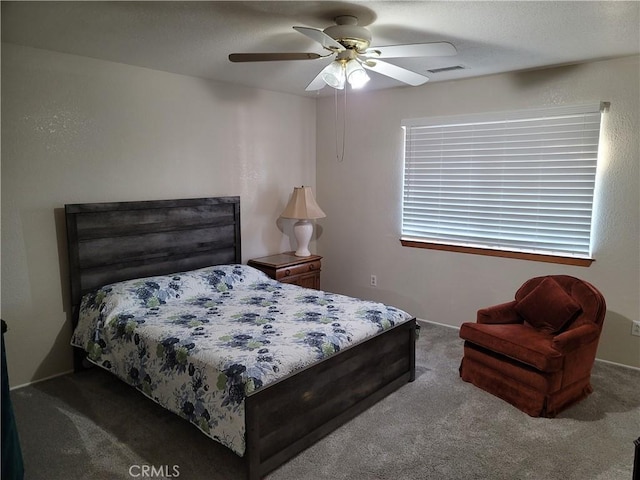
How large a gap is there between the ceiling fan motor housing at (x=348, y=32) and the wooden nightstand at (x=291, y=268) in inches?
90.1

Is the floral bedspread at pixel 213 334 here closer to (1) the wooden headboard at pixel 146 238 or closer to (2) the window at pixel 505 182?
(1) the wooden headboard at pixel 146 238

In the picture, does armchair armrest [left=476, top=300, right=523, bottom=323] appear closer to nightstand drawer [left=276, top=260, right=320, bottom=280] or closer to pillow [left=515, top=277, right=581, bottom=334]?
pillow [left=515, top=277, right=581, bottom=334]

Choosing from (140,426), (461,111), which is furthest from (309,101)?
(140,426)

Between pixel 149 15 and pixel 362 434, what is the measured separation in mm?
2582

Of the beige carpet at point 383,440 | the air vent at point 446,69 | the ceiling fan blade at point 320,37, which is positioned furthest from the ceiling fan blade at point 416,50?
the beige carpet at point 383,440

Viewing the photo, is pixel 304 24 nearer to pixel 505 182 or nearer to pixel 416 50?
pixel 416 50

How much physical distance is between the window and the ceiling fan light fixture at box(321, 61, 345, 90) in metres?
1.78

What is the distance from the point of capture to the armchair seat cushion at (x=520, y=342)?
8.86 ft

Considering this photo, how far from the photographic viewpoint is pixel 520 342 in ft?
9.43

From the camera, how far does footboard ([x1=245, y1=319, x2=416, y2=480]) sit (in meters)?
2.22

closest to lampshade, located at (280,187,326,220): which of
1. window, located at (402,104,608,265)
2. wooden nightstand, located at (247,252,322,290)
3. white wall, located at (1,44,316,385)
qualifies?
wooden nightstand, located at (247,252,322,290)

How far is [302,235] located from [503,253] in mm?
1928

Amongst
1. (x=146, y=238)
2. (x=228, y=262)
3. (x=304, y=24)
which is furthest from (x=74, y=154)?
(x=304, y=24)

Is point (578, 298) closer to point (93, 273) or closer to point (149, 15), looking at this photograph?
point (149, 15)
